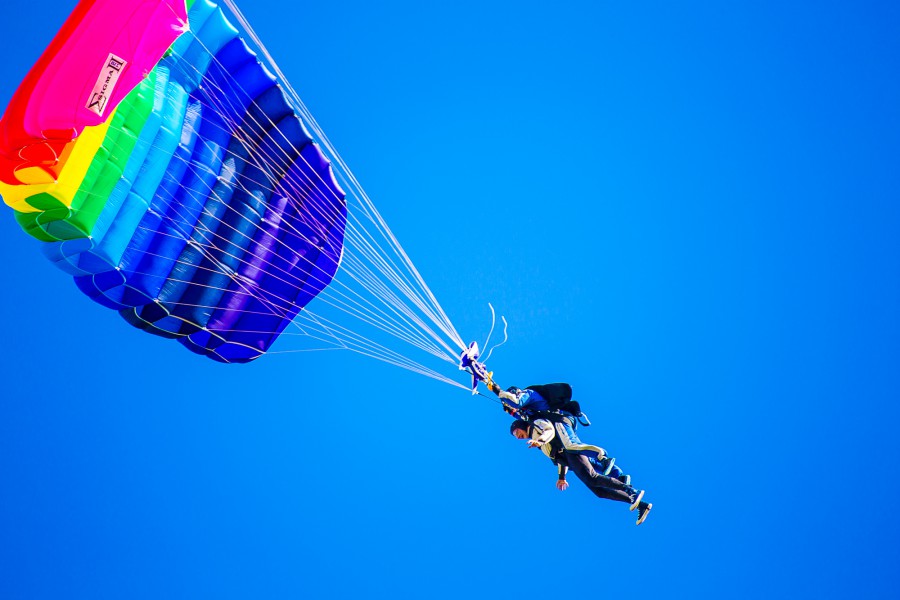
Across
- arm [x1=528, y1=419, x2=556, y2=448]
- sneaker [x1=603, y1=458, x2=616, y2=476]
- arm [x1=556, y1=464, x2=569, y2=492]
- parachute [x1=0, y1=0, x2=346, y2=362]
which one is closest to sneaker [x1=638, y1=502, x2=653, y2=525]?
sneaker [x1=603, y1=458, x2=616, y2=476]

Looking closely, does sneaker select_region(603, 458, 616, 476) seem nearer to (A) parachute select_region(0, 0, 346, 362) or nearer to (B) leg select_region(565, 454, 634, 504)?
(B) leg select_region(565, 454, 634, 504)

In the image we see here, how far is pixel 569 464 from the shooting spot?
837cm

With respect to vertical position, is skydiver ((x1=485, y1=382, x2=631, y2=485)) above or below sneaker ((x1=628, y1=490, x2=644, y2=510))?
above

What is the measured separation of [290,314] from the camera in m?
9.82

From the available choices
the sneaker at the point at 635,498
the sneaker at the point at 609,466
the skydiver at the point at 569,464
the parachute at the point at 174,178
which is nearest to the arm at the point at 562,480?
the skydiver at the point at 569,464

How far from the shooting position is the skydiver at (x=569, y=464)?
325 inches

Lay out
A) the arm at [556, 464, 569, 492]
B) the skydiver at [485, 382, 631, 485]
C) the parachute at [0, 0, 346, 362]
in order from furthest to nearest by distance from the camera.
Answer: the skydiver at [485, 382, 631, 485] → the arm at [556, 464, 569, 492] → the parachute at [0, 0, 346, 362]

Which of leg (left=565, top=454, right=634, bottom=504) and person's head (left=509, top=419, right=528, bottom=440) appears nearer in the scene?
leg (left=565, top=454, right=634, bottom=504)

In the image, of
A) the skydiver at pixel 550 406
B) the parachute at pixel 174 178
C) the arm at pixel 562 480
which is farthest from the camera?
the skydiver at pixel 550 406

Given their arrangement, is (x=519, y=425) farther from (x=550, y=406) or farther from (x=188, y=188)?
(x=188, y=188)

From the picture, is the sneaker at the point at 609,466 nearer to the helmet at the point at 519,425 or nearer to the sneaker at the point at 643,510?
the sneaker at the point at 643,510

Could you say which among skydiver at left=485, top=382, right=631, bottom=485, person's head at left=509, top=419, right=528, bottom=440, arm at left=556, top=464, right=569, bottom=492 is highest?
skydiver at left=485, top=382, right=631, bottom=485

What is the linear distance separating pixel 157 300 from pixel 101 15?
2.15 metres

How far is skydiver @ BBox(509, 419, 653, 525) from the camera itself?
8258mm
